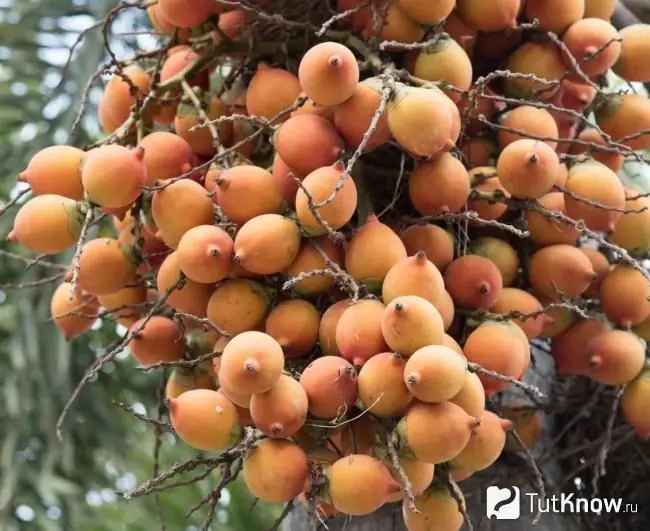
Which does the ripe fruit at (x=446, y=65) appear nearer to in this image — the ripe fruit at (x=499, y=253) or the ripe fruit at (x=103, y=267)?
the ripe fruit at (x=499, y=253)

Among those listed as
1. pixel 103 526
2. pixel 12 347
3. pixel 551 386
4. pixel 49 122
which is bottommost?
pixel 103 526

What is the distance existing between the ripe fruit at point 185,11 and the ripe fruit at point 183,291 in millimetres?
235

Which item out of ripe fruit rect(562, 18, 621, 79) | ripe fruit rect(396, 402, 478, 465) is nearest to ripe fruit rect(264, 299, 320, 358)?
ripe fruit rect(396, 402, 478, 465)

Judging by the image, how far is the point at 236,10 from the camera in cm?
81

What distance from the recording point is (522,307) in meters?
0.70

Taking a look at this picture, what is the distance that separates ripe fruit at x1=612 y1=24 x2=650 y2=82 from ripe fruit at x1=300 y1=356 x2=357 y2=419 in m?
0.47

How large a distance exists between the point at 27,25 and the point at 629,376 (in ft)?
4.58

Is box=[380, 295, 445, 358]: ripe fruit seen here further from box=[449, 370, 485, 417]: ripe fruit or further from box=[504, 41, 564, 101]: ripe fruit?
box=[504, 41, 564, 101]: ripe fruit

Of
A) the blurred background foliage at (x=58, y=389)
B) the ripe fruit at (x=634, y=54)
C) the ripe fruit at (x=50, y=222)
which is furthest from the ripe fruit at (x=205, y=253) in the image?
the blurred background foliage at (x=58, y=389)

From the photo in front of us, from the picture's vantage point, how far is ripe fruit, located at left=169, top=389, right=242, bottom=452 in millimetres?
598

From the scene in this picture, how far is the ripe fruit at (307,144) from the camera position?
664 millimetres

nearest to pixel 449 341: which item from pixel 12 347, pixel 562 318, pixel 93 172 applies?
pixel 562 318

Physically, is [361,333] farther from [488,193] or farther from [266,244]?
[488,193]

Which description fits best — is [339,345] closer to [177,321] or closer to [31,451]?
[177,321]
